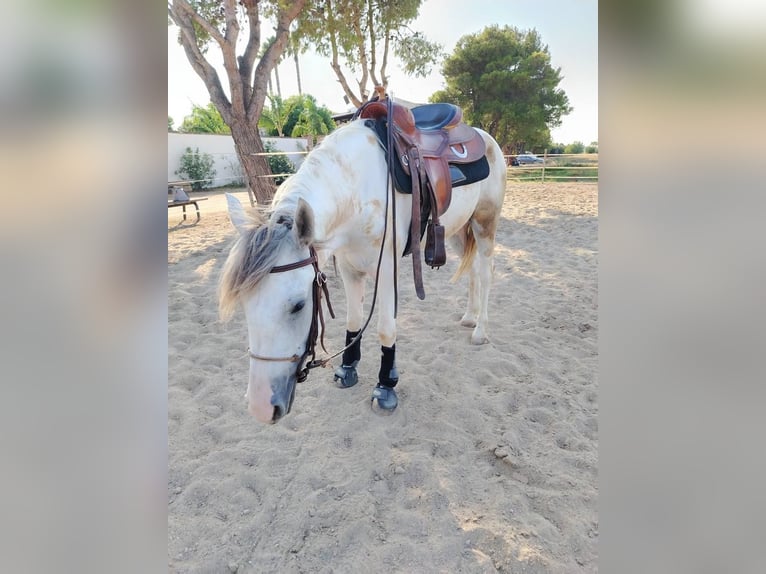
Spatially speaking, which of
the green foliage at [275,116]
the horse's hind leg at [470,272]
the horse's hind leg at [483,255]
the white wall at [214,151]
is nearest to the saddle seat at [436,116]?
the horse's hind leg at [483,255]

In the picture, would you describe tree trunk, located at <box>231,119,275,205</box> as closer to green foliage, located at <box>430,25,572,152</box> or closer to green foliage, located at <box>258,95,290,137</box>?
green foliage, located at <box>258,95,290,137</box>

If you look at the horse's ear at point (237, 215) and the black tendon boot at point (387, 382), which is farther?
the black tendon boot at point (387, 382)

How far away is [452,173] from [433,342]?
4.57 ft

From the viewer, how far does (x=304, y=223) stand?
4.96 feet

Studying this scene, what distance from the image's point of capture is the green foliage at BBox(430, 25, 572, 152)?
21.7 m

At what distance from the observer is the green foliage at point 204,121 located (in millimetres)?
22625

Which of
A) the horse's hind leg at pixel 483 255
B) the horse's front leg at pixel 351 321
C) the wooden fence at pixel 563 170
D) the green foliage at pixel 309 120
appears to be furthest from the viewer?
the green foliage at pixel 309 120

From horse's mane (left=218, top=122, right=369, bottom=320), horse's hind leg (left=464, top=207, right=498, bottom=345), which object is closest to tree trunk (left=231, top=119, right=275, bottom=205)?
horse's hind leg (left=464, top=207, right=498, bottom=345)

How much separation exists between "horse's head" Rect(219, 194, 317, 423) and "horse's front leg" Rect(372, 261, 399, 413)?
2.51ft

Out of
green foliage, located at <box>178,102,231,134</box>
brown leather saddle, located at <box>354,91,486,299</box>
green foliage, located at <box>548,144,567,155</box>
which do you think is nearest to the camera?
brown leather saddle, located at <box>354,91,486,299</box>

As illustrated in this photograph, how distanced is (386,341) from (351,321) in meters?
0.34

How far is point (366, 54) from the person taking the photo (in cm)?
1008

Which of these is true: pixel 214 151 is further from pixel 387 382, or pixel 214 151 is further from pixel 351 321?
pixel 387 382

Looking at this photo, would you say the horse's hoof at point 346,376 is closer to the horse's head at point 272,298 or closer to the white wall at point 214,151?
the horse's head at point 272,298
